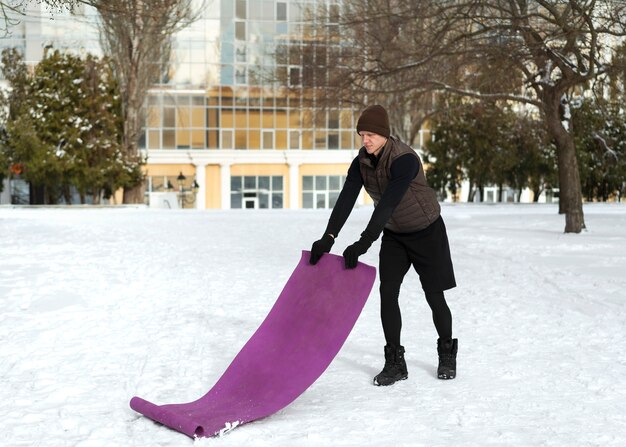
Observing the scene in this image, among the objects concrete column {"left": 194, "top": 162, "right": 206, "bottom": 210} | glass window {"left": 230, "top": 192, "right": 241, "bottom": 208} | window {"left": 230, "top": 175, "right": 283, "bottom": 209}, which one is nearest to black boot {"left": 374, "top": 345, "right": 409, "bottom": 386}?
concrete column {"left": 194, "top": 162, "right": 206, "bottom": 210}

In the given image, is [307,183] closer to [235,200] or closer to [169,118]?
[235,200]

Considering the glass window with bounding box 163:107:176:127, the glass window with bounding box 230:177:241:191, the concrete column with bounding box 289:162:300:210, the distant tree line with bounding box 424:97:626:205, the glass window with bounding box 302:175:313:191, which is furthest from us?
the glass window with bounding box 302:175:313:191

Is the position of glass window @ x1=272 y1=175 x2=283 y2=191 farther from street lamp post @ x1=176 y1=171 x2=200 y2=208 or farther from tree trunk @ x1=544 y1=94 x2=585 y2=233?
tree trunk @ x1=544 y1=94 x2=585 y2=233

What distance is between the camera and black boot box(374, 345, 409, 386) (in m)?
5.57

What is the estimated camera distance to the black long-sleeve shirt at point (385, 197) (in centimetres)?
520

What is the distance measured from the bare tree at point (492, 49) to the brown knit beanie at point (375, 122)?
11.2 meters

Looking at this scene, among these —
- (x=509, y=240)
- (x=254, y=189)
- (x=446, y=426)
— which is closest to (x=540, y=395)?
(x=446, y=426)

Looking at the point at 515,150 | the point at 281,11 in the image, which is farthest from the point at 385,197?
the point at 281,11

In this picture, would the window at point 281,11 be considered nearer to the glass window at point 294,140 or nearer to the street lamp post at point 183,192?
the glass window at point 294,140

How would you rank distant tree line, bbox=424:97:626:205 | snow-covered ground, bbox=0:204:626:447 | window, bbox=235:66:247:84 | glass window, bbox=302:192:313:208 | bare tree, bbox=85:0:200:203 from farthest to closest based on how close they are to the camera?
glass window, bbox=302:192:313:208
window, bbox=235:66:247:84
distant tree line, bbox=424:97:626:205
bare tree, bbox=85:0:200:203
snow-covered ground, bbox=0:204:626:447

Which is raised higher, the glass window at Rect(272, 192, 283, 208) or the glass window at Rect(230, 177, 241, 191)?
the glass window at Rect(230, 177, 241, 191)

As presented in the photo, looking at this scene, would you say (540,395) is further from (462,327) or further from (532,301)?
(532,301)

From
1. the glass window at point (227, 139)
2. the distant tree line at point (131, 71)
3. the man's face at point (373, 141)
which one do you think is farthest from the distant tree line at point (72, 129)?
the man's face at point (373, 141)

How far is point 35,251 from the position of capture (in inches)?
622
